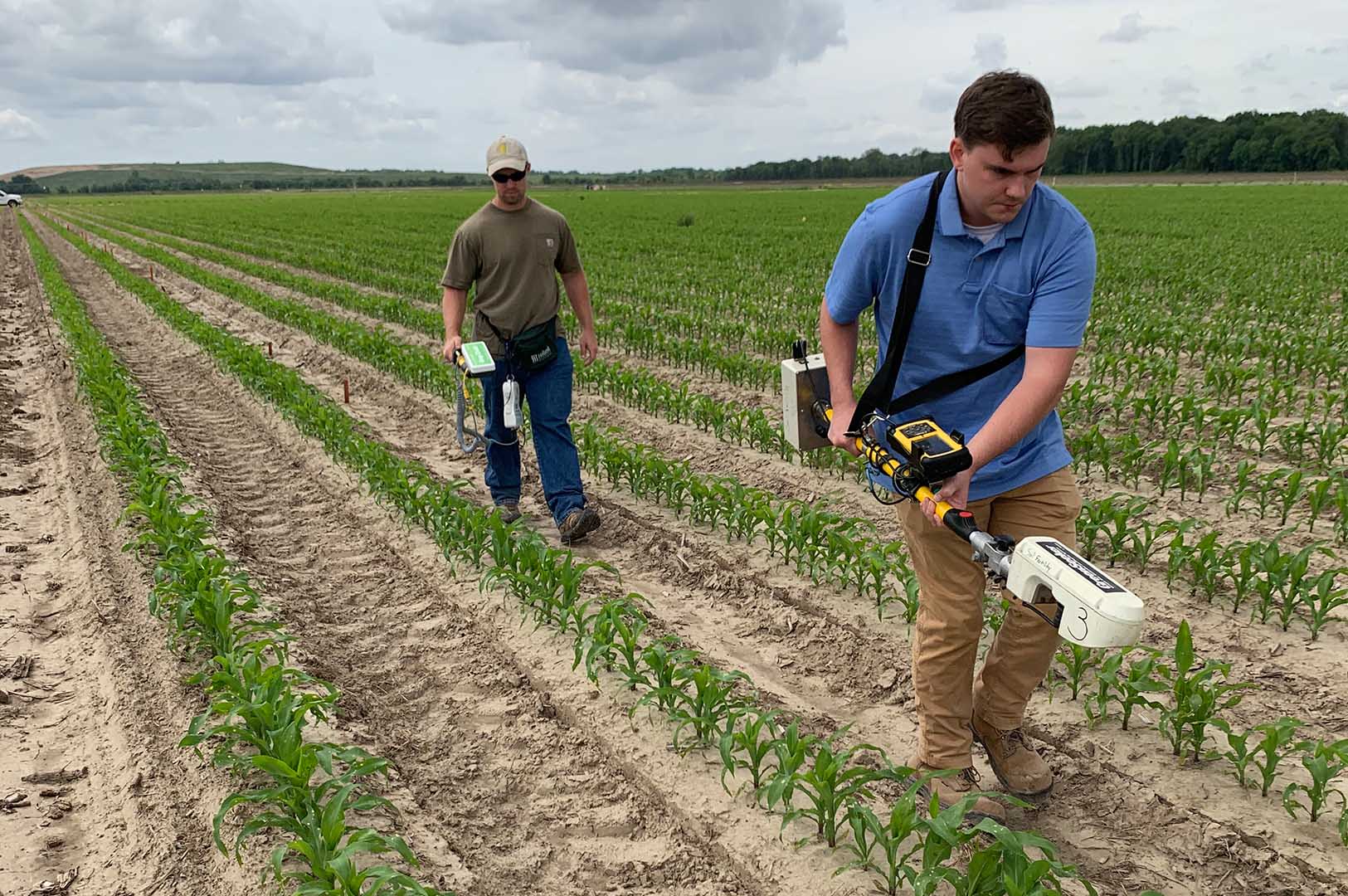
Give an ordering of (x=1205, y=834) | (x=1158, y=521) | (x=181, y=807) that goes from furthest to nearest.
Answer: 1. (x=1158, y=521)
2. (x=181, y=807)
3. (x=1205, y=834)

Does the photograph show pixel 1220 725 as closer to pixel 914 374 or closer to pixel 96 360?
pixel 914 374

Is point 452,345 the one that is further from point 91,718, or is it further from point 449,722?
point 91,718

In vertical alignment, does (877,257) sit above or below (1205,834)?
above

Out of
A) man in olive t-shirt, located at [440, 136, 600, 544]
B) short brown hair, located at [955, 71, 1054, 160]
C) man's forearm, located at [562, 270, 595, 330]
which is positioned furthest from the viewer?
man's forearm, located at [562, 270, 595, 330]

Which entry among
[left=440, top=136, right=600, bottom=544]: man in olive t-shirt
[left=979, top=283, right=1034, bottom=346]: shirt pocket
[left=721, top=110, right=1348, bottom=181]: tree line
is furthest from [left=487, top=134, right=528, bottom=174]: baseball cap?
[left=721, top=110, right=1348, bottom=181]: tree line

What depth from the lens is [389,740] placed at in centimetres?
377

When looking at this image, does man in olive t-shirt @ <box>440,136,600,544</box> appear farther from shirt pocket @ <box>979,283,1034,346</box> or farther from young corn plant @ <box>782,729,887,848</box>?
shirt pocket @ <box>979,283,1034,346</box>

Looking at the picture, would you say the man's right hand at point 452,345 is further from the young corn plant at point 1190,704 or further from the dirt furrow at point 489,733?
the young corn plant at point 1190,704

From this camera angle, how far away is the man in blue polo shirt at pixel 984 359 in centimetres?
244

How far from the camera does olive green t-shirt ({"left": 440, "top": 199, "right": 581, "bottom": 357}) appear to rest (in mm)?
5441

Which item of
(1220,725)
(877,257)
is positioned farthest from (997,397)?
(1220,725)

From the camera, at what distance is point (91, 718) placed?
3.93 m

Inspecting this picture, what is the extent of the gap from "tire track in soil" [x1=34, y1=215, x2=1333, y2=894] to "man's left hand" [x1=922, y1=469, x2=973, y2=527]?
1291 mm

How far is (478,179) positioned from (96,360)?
145 metres
